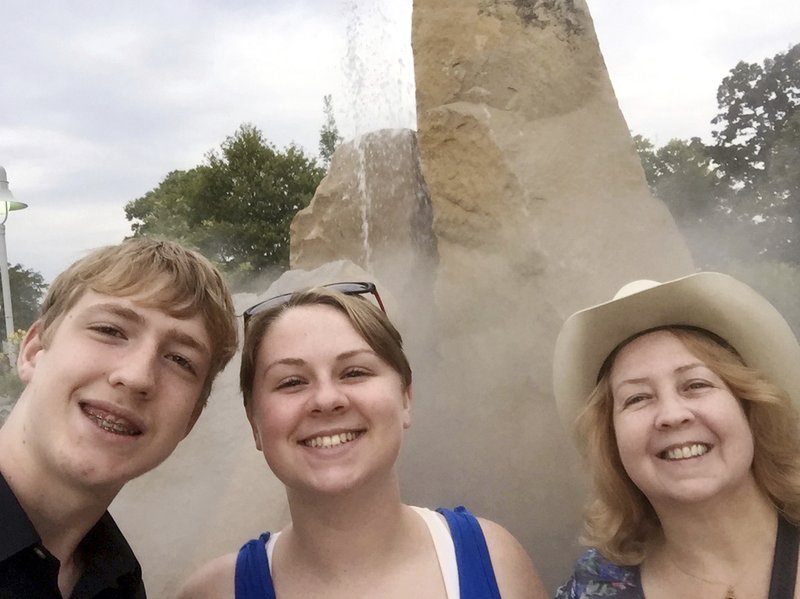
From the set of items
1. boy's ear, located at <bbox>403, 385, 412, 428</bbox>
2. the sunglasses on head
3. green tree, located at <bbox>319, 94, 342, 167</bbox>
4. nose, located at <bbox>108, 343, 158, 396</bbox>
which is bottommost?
boy's ear, located at <bbox>403, 385, 412, 428</bbox>

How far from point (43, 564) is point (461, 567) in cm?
88

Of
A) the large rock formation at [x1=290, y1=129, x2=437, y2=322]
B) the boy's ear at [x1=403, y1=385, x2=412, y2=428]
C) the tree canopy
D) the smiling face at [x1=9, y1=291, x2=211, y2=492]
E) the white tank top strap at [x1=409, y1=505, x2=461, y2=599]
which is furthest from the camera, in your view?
the tree canopy

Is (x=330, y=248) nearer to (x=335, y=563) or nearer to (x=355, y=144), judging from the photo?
(x=355, y=144)

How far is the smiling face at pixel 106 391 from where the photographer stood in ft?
4.54

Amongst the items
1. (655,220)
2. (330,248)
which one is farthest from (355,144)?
(655,220)

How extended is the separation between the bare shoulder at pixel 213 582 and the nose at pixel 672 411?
3.50ft

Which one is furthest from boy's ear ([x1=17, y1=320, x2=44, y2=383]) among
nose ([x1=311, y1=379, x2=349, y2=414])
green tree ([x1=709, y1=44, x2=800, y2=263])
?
green tree ([x1=709, y1=44, x2=800, y2=263])

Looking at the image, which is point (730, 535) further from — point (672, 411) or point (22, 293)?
point (22, 293)

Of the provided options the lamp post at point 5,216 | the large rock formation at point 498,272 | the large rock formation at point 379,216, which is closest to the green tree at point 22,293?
the lamp post at point 5,216

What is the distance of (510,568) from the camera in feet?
5.52

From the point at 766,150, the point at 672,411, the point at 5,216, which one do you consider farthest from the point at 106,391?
the point at 766,150

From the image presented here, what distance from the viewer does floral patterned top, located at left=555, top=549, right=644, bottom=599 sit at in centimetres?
163

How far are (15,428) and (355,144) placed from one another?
4703mm

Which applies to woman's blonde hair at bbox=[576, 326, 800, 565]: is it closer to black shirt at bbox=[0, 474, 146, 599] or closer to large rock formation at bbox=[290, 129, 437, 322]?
black shirt at bbox=[0, 474, 146, 599]
